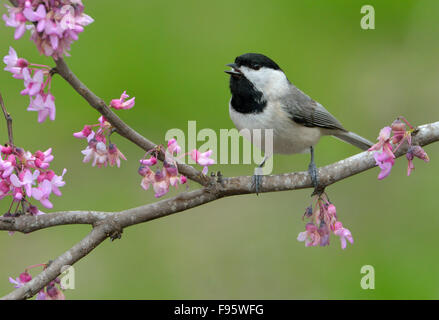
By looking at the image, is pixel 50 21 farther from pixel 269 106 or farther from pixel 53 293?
pixel 269 106

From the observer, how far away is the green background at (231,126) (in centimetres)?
419

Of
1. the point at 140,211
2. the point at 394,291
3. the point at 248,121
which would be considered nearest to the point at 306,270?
the point at 394,291

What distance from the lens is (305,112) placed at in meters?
3.11

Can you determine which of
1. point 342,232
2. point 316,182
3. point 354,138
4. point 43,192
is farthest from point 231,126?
point 43,192

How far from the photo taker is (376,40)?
5582 millimetres

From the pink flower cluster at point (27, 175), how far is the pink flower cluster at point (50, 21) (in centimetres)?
40

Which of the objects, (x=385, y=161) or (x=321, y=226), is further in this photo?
(x=321, y=226)

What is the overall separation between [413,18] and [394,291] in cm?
282

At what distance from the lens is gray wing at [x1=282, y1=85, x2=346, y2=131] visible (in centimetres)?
305

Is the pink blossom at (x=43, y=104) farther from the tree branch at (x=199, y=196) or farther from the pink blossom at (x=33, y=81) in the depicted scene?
the tree branch at (x=199, y=196)

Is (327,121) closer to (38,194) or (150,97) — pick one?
(38,194)

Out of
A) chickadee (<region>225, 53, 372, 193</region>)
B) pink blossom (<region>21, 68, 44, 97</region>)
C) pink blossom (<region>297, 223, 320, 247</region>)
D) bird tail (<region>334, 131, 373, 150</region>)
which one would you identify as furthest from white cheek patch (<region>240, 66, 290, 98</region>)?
pink blossom (<region>21, 68, 44, 97</region>)

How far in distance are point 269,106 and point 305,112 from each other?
257 millimetres

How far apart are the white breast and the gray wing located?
0.10ft
